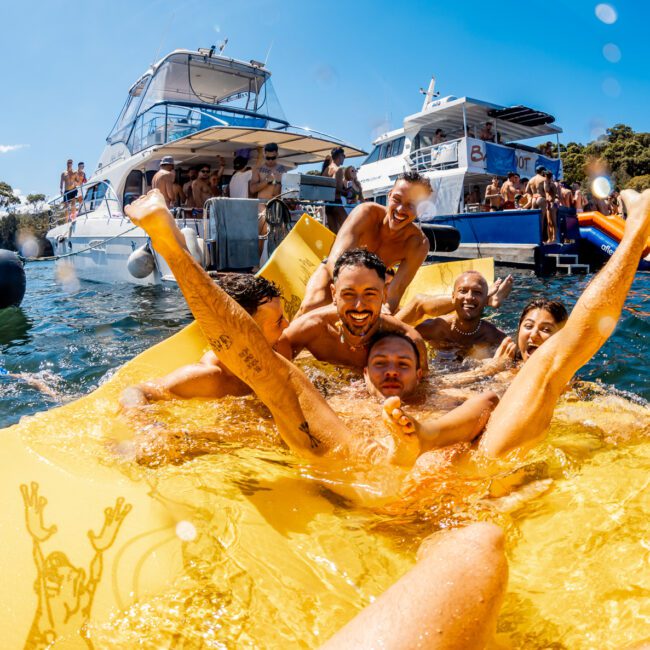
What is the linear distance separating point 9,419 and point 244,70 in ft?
34.2

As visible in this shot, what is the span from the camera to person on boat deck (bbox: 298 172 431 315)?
4.61 meters

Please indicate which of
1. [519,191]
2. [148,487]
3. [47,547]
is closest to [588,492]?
[148,487]

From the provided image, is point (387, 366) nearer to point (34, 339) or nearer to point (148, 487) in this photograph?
point (148, 487)

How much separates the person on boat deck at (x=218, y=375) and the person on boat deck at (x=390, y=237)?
154cm

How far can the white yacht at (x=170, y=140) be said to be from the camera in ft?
33.7

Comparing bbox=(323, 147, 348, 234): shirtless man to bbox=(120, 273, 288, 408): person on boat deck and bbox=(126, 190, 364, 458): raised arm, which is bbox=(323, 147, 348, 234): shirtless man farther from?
bbox=(126, 190, 364, 458): raised arm

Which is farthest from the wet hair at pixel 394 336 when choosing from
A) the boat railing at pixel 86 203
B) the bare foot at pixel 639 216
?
the boat railing at pixel 86 203

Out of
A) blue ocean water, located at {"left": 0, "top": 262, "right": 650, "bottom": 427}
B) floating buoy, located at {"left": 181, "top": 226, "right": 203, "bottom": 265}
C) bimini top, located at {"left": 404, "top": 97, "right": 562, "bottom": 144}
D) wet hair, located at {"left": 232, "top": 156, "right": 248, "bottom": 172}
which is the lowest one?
blue ocean water, located at {"left": 0, "top": 262, "right": 650, "bottom": 427}

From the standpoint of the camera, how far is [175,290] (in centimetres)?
980

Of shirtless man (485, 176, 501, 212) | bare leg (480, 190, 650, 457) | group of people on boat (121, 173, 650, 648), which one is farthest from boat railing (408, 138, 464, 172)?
bare leg (480, 190, 650, 457)

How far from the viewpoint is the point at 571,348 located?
2203mm

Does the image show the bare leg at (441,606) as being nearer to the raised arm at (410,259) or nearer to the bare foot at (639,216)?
the bare foot at (639,216)

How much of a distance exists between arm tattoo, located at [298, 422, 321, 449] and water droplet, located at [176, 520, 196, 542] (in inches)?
22.5

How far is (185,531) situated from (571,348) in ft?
5.35
